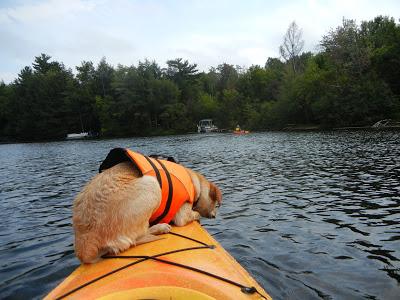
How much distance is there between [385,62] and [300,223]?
168 ft

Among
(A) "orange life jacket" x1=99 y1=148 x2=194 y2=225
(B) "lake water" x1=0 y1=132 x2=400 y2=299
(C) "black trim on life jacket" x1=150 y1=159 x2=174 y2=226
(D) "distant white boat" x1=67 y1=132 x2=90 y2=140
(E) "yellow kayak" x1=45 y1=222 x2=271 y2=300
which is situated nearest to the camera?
(E) "yellow kayak" x1=45 y1=222 x2=271 y2=300

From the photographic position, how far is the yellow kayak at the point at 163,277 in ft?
10.9

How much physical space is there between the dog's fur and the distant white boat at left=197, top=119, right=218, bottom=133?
2719 inches

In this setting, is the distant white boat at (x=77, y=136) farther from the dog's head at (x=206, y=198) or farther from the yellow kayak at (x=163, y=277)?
the yellow kayak at (x=163, y=277)

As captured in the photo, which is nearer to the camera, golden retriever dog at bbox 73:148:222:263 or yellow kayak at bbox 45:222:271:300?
yellow kayak at bbox 45:222:271:300

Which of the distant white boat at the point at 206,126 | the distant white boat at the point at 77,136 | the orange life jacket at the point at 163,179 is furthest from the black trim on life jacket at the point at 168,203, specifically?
the distant white boat at the point at 77,136

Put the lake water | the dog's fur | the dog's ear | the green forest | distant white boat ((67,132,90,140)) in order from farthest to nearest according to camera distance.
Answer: distant white boat ((67,132,90,140)) → the green forest → the dog's ear → the lake water → the dog's fur

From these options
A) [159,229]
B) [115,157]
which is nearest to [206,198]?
[159,229]

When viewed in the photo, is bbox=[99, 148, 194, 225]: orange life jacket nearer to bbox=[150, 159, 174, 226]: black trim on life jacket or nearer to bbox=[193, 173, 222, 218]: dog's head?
bbox=[150, 159, 174, 226]: black trim on life jacket

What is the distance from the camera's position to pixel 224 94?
82375 mm

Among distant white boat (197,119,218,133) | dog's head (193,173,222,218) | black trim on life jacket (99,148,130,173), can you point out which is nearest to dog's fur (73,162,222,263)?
black trim on life jacket (99,148,130,173)

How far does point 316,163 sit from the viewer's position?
17109 millimetres

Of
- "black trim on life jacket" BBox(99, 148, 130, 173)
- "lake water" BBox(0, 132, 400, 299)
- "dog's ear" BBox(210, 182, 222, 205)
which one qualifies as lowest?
"lake water" BBox(0, 132, 400, 299)

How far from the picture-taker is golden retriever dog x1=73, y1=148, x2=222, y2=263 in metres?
4.36
